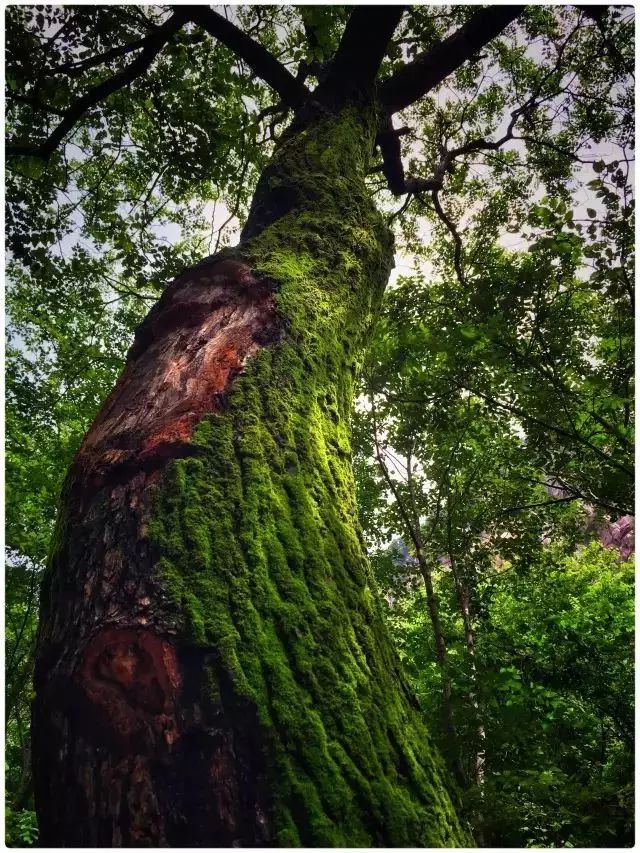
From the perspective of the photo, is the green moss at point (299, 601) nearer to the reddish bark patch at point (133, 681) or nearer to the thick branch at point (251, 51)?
the reddish bark patch at point (133, 681)

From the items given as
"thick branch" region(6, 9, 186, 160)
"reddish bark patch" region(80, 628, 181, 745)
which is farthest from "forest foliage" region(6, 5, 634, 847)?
"reddish bark patch" region(80, 628, 181, 745)

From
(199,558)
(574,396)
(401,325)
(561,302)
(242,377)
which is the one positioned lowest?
(199,558)

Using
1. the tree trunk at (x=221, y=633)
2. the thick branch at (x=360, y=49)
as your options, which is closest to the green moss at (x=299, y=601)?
the tree trunk at (x=221, y=633)

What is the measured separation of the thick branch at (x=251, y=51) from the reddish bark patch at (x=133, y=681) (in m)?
4.32

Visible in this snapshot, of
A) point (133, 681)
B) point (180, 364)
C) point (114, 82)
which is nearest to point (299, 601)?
point (133, 681)

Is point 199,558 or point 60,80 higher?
point 60,80

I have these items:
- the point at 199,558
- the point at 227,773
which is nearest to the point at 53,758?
the point at 227,773

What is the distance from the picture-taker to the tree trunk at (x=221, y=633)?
3.35ft

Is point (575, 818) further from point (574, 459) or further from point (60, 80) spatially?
point (60, 80)

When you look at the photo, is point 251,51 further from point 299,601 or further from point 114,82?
point 299,601

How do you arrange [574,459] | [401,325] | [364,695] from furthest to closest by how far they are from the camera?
[401,325] < [574,459] < [364,695]

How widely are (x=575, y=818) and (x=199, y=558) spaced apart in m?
3.00

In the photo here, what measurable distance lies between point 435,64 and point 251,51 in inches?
62.0

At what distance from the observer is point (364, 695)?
1.23m
